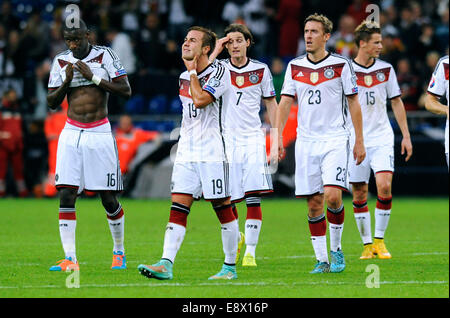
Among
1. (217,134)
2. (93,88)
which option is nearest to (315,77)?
(217,134)

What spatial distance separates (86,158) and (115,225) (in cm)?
78

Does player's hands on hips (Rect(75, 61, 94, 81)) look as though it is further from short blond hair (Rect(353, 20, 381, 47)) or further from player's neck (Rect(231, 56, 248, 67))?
short blond hair (Rect(353, 20, 381, 47))

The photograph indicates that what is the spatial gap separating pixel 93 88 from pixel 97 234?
4.93 meters

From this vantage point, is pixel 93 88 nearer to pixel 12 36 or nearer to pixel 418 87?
pixel 418 87

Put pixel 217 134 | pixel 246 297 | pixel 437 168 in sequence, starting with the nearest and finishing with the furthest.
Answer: pixel 246 297
pixel 217 134
pixel 437 168

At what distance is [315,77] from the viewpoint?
35.2ft

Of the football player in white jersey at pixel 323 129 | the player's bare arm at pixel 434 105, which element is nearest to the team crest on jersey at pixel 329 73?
the football player in white jersey at pixel 323 129

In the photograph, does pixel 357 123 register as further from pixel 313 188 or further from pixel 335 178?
pixel 313 188

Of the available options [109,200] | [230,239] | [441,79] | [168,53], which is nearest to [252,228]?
[109,200]

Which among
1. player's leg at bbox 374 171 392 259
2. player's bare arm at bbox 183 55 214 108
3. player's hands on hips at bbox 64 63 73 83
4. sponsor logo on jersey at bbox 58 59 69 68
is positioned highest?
sponsor logo on jersey at bbox 58 59 69 68

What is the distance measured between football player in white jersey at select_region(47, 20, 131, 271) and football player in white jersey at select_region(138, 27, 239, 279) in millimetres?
1366

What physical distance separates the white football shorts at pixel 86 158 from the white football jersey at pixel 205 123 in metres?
1.40

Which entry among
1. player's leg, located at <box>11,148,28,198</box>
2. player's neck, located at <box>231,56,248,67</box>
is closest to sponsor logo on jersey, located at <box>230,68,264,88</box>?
player's neck, located at <box>231,56,248,67</box>

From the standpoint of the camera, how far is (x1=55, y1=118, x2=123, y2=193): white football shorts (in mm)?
10625
